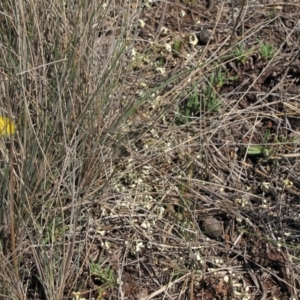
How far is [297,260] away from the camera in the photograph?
5.94ft

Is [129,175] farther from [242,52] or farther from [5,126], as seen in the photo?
[242,52]

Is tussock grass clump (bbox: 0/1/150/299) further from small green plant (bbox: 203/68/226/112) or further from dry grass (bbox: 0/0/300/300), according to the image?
small green plant (bbox: 203/68/226/112)

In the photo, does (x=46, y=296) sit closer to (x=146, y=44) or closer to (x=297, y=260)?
(x=297, y=260)

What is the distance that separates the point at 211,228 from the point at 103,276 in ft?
1.07

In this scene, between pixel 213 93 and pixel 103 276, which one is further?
pixel 213 93

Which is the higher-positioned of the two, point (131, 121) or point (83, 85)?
point (83, 85)

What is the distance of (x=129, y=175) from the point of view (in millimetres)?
1913

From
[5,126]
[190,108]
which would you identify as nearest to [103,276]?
[5,126]

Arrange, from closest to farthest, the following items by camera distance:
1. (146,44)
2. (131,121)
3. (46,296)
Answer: (46,296)
(131,121)
(146,44)

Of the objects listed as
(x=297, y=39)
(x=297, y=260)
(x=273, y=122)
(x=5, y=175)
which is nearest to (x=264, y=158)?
(x=273, y=122)

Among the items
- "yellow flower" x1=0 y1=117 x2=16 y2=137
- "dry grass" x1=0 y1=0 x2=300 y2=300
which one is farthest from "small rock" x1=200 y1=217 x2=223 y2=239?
"yellow flower" x1=0 y1=117 x2=16 y2=137

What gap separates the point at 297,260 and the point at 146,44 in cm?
90

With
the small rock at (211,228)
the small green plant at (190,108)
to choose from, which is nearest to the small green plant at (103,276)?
the small rock at (211,228)

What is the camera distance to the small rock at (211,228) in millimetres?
1857
